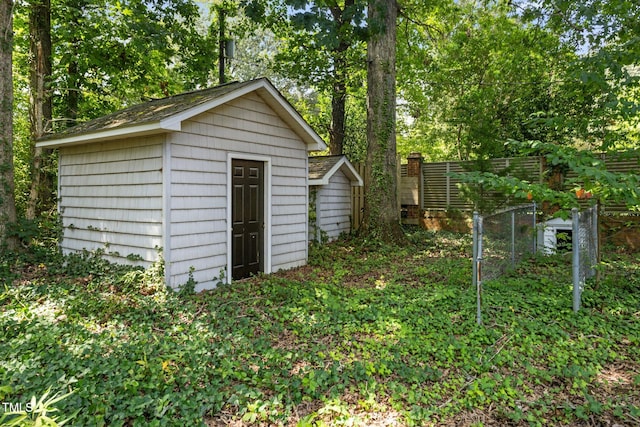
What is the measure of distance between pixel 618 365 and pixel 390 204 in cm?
614

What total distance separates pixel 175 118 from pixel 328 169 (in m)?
5.62

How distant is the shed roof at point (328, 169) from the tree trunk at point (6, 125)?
620 centimetres

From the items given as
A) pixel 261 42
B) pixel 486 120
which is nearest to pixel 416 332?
pixel 486 120

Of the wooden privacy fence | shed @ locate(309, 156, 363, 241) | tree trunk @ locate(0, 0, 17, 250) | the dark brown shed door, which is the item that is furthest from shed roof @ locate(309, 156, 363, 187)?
tree trunk @ locate(0, 0, 17, 250)

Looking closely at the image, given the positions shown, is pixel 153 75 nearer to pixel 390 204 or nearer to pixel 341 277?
pixel 390 204

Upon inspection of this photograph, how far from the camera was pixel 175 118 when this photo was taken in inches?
199

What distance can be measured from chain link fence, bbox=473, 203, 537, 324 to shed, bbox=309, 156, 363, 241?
4710 mm

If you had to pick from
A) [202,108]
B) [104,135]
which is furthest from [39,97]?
[202,108]

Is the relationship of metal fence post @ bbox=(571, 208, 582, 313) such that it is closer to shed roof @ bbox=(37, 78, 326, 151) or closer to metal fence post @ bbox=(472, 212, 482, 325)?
metal fence post @ bbox=(472, 212, 482, 325)

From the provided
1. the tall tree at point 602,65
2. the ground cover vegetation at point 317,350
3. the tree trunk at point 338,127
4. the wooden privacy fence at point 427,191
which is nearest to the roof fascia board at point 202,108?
the ground cover vegetation at point 317,350

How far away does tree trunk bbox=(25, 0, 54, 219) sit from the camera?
337 inches

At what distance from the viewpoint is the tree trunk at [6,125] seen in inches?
262

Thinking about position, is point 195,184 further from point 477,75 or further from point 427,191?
point 477,75

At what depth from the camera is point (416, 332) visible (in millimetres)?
4184
